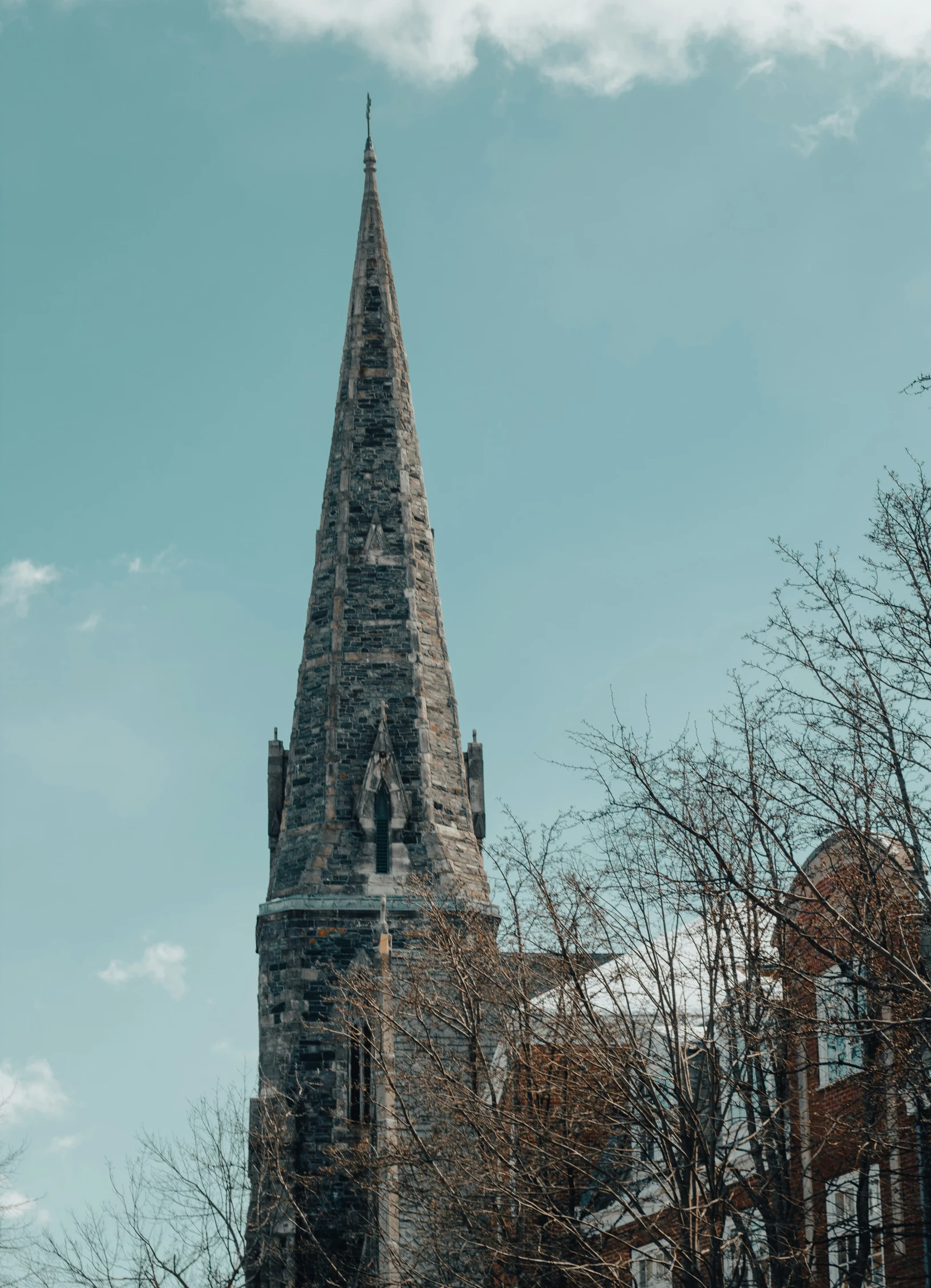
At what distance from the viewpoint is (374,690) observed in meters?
37.2

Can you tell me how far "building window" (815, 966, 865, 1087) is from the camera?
→ 13.9 metres

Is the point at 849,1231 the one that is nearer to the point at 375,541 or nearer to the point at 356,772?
the point at 356,772

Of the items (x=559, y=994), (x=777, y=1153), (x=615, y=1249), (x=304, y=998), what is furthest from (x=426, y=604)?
(x=777, y=1153)

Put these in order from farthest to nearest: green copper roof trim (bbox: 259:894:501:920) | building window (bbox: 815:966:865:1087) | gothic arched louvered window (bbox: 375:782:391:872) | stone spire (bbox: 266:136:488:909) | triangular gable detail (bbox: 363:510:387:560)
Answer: triangular gable detail (bbox: 363:510:387:560) < stone spire (bbox: 266:136:488:909) < gothic arched louvered window (bbox: 375:782:391:872) < green copper roof trim (bbox: 259:894:501:920) < building window (bbox: 815:966:865:1087)

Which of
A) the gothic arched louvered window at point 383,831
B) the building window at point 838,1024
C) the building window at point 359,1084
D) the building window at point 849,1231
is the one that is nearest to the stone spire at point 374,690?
the gothic arched louvered window at point 383,831

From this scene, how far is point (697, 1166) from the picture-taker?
16.3m

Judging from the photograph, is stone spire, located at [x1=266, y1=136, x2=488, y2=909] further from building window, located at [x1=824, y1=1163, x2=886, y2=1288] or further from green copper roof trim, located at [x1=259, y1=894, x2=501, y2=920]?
building window, located at [x1=824, y1=1163, x2=886, y2=1288]

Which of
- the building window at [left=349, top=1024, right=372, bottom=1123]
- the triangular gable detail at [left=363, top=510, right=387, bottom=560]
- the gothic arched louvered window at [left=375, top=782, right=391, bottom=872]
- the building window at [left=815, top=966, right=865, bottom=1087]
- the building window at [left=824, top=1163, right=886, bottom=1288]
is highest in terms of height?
the triangular gable detail at [left=363, top=510, right=387, bottom=560]

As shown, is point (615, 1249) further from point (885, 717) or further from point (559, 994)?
point (885, 717)

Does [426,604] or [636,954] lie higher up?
[426,604]

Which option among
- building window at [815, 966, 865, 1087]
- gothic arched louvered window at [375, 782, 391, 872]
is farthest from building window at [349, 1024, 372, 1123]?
building window at [815, 966, 865, 1087]

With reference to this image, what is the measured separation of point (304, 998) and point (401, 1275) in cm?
1053

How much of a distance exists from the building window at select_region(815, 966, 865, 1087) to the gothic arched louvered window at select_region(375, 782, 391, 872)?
1458 cm

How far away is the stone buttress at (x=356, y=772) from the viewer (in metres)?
33.1
